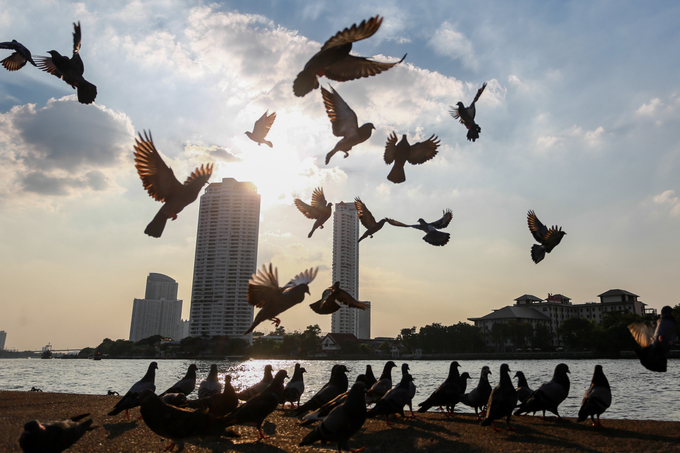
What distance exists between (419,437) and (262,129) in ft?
22.0

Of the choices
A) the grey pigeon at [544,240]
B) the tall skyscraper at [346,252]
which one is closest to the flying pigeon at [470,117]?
the grey pigeon at [544,240]

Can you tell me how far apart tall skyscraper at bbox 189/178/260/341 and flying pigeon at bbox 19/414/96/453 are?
83.5 m

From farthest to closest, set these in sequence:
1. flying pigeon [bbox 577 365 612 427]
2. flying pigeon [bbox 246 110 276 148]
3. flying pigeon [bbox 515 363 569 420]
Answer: flying pigeon [bbox 515 363 569 420]
flying pigeon [bbox 577 365 612 427]
flying pigeon [bbox 246 110 276 148]

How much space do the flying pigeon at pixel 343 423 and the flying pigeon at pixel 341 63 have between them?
15.6ft

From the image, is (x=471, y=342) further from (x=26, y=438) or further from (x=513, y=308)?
(x=26, y=438)

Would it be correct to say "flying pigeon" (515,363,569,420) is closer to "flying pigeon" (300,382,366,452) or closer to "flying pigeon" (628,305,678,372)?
"flying pigeon" (628,305,678,372)

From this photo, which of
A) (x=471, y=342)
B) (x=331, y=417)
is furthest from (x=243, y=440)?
(x=471, y=342)

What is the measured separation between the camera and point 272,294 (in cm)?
683

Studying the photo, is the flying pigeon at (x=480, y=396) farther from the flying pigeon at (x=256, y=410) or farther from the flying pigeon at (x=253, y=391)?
the flying pigeon at (x=256, y=410)

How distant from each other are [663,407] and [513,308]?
391 feet

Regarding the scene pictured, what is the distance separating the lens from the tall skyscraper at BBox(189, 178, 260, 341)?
96.0 meters

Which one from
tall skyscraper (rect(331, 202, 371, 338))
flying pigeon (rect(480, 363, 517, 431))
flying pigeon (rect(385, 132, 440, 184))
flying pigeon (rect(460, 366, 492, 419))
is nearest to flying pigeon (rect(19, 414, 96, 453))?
flying pigeon (rect(385, 132, 440, 184))

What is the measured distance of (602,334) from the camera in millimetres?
83500

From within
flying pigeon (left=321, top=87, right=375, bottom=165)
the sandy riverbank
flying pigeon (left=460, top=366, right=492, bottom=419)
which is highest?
flying pigeon (left=321, top=87, right=375, bottom=165)
